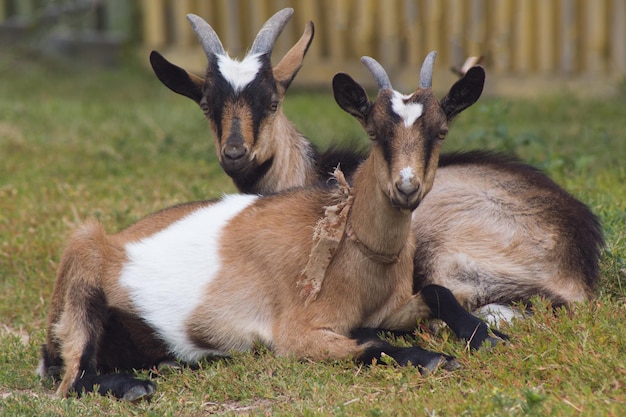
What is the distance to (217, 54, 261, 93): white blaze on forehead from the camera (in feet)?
18.6

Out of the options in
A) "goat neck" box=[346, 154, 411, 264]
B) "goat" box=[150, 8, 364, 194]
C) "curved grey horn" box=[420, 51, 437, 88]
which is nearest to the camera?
"goat neck" box=[346, 154, 411, 264]

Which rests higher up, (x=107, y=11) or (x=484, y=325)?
(x=107, y=11)

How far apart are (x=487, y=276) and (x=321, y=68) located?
7.38 metres

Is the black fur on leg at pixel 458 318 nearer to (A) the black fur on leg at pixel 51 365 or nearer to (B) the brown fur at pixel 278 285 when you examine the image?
(B) the brown fur at pixel 278 285

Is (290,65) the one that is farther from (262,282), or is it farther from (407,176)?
(407,176)

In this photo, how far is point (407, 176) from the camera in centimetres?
410

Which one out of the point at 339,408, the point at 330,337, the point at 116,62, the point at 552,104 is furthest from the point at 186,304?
the point at 116,62

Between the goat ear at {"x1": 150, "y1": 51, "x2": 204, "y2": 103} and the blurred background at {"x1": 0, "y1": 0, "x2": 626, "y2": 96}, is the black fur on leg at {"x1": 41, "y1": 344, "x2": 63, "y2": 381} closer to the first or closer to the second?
the goat ear at {"x1": 150, "y1": 51, "x2": 204, "y2": 103}

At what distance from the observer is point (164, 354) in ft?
16.0

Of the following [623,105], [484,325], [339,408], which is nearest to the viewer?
[339,408]

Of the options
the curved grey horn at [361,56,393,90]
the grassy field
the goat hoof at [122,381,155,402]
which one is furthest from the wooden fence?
the goat hoof at [122,381,155,402]

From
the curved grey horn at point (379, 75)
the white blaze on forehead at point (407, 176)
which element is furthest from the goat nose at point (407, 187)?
the curved grey horn at point (379, 75)

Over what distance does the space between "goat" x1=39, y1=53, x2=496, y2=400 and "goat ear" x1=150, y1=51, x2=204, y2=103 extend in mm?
971

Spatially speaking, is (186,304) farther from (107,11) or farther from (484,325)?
(107,11)
